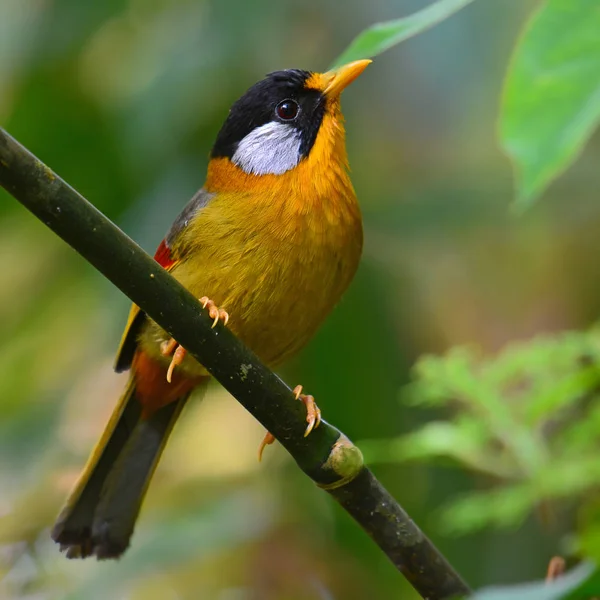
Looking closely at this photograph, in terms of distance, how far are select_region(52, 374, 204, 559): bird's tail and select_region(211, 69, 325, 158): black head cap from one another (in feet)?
2.30

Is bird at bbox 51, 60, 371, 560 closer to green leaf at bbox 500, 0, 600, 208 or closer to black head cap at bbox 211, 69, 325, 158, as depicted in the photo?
black head cap at bbox 211, 69, 325, 158

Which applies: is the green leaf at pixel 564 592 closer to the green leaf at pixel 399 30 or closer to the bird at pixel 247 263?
the green leaf at pixel 399 30

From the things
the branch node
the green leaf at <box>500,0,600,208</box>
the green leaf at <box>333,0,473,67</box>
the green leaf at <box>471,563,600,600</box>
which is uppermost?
the green leaf at <box>333,0,473,67</box>

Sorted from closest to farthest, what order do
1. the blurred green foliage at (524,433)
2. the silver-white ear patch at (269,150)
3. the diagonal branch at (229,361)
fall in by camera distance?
the diagonal branch at (229,361), the blurred green foliage at (524,433), the silver-white ear patch at (269,150)

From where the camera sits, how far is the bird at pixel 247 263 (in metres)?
2.15

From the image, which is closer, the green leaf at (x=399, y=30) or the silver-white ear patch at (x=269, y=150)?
the green leaf at (x=399, y=30)

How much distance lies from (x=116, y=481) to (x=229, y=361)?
1.14 m

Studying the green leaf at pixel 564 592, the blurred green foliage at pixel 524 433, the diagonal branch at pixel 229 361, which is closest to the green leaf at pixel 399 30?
the diagonal branch at pixel 229 361

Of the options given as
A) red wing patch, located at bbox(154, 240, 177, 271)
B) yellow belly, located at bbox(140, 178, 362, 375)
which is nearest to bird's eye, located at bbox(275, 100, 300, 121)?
yellow belly, located at bbox(140, 178, 362, 375)

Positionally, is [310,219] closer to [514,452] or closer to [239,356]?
[514,452]

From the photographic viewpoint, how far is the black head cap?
2.55 meters

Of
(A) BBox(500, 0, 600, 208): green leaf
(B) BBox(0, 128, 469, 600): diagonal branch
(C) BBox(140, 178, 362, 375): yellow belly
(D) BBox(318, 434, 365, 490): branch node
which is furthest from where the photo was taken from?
(C) BBox(140, 178, 362, 375): yellow belly

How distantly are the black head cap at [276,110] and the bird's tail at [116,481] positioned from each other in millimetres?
700

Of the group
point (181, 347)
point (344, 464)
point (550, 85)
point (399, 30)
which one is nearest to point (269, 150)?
point (181, 347)
